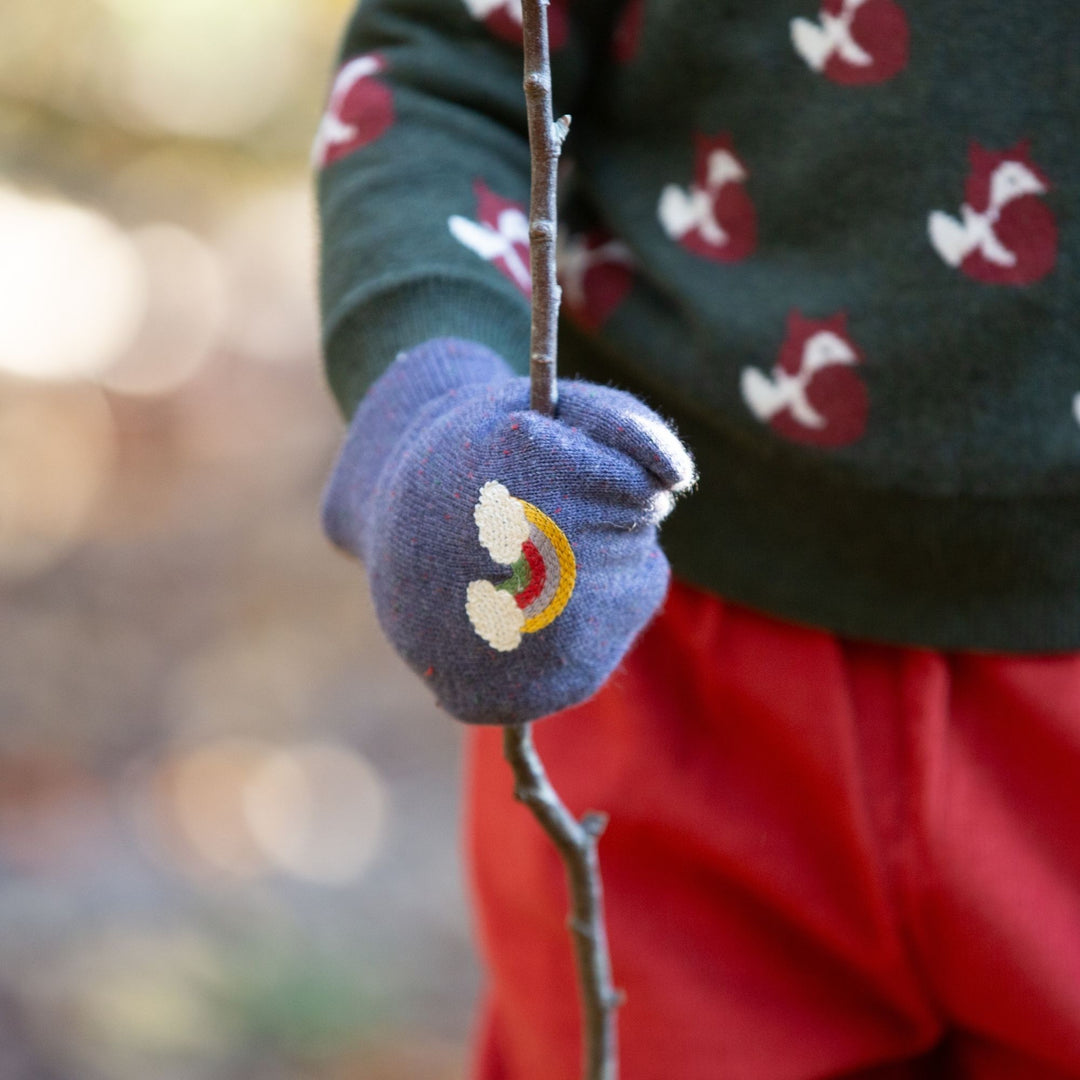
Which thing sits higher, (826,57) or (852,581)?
(826,57)

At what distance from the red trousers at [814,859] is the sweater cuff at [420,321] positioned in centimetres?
21

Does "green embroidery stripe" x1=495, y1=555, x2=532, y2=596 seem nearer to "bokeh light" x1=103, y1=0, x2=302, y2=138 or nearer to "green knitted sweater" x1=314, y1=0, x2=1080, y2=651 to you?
"green knitted sweater" x1=314, y1=0, x2=1080, y2=651

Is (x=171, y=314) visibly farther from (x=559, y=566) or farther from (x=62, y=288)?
(x=559, y=566)

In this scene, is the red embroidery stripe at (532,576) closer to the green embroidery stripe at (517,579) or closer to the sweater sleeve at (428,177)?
the green embroidery stripe at (517,579)

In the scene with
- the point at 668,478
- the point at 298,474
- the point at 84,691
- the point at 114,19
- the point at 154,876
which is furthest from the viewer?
the point at 298,474

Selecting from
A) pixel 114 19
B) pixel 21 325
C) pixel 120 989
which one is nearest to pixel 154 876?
pixel 120 989

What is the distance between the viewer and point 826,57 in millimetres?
639

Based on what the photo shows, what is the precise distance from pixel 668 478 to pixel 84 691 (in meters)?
2.44

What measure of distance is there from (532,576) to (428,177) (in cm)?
30

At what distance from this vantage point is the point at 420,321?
1.95 feet

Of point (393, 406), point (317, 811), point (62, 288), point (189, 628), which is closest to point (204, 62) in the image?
point (62, 288)

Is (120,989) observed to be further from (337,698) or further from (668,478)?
(668,478)

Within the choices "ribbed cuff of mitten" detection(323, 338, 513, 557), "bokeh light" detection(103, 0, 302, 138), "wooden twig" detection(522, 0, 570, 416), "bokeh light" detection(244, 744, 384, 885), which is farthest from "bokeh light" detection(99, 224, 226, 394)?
"wooden twig" detection(522, 0, 570, 416)

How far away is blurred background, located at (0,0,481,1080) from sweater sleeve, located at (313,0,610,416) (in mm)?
1069
